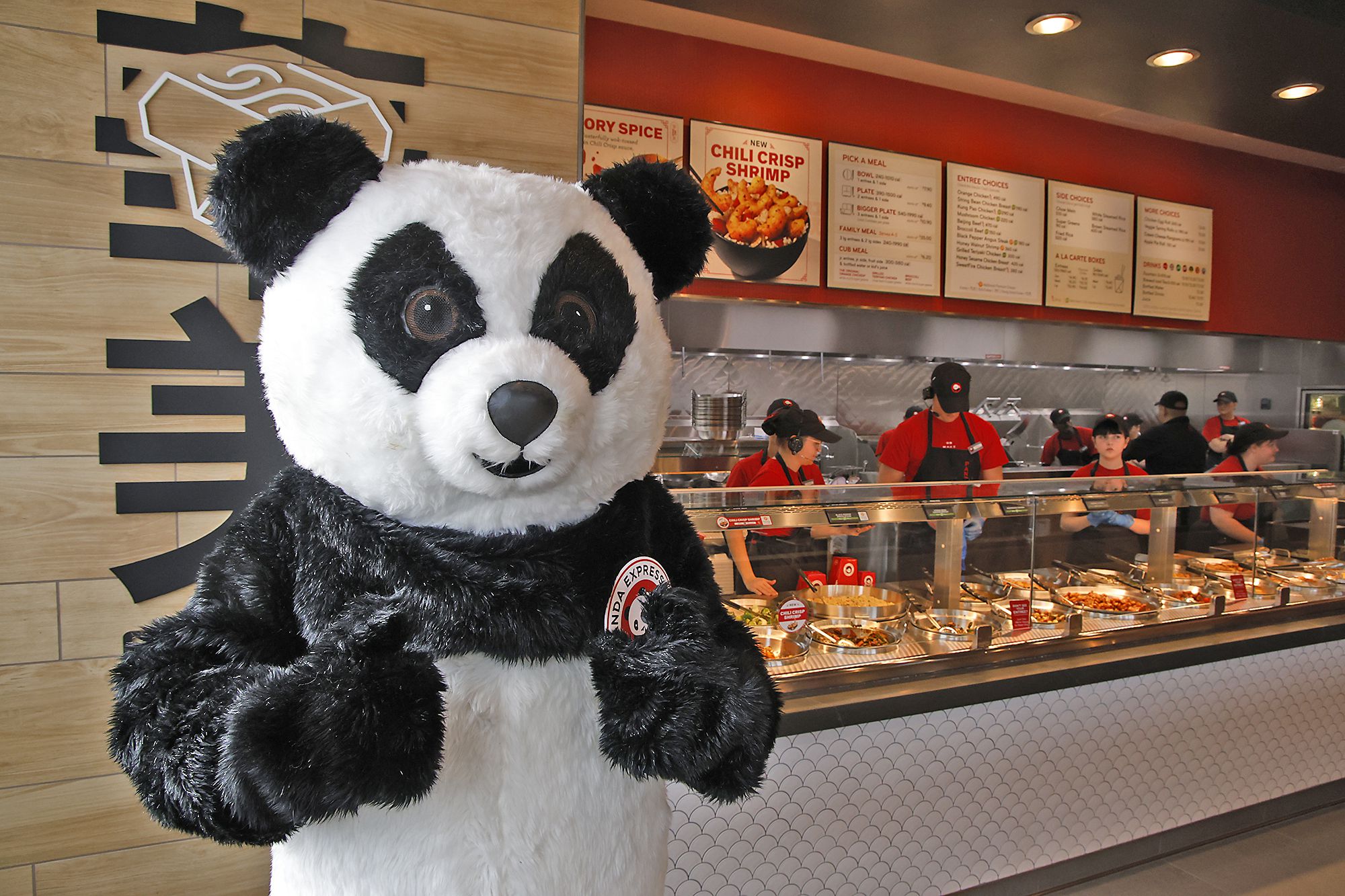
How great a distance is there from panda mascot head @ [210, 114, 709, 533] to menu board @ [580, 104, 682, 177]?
3649mm

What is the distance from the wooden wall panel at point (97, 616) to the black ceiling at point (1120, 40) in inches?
88.1

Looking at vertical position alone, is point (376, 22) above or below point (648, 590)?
above

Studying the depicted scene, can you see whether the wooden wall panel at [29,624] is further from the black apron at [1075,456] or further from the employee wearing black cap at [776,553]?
the black apron at [1075,456]

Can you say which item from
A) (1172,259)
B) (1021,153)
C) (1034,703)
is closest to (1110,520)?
(1034,703)

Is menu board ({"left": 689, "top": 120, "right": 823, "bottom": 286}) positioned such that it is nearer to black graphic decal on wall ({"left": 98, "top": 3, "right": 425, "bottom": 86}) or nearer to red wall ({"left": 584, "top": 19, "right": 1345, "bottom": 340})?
red wall ({"left": 584, "top": 19, "right": 1345, "bottom": 340})

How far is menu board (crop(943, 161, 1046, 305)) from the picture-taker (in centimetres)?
530

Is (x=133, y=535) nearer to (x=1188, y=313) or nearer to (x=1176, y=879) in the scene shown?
(x=1176, y=879)

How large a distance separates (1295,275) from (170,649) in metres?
8.91

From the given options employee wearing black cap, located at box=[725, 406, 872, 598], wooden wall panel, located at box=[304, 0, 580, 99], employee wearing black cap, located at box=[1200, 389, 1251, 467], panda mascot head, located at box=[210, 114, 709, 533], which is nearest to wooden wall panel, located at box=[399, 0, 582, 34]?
wooden wall panel, located at box=[304, 0, 580, 99]

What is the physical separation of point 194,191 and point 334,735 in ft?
4.81

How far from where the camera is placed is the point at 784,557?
7.89 ft

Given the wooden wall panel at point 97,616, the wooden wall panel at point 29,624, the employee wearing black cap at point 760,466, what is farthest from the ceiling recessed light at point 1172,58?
the wooden wall panel at point 29,624

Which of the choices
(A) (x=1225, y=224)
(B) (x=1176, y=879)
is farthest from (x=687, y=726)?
(A) (x=1225, y=224)

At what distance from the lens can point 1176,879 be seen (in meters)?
2.57
